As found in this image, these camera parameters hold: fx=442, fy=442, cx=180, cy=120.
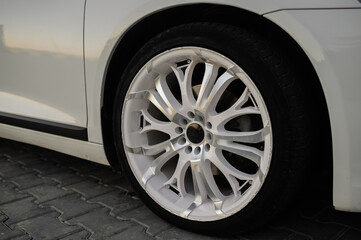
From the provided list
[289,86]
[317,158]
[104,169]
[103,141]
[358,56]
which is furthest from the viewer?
[104,169]

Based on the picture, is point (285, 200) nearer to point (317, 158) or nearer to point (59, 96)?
point (317, 158)

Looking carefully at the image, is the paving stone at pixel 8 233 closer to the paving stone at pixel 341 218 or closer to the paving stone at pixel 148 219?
the paving stone at pixel 148 219

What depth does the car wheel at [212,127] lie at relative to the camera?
5.54ft

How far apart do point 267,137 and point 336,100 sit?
1.01 ft

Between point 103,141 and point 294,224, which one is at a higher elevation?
point 103,141

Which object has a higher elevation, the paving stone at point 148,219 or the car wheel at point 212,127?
the car wheel at point 212,127

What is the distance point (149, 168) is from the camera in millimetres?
2141

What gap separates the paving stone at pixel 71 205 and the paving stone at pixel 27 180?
0.30 m

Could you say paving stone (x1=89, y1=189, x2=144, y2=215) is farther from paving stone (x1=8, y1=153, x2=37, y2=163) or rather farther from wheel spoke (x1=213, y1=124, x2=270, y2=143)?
paving stone (x1=8, y1=153, x2=37, y2=163)

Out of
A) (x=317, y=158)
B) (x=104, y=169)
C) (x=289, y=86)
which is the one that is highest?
(x=289, y=86)

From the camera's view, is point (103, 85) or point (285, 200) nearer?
point (285, 200)

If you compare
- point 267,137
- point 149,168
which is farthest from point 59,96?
point 267,137

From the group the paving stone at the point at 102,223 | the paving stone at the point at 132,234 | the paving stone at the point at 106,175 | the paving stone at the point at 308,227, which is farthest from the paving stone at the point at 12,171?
→ the paving stone at the point at 308,227

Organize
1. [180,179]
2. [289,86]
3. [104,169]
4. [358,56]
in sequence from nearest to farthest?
[358,56], [289,86], [180,179], [104,169]
